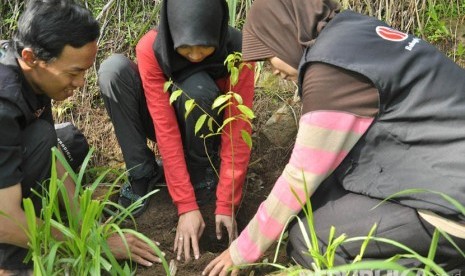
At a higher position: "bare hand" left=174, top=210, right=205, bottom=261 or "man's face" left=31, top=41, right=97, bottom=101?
"man's face" left=31, top=41, right=97, bottom=101

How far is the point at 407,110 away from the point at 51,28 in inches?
49.3

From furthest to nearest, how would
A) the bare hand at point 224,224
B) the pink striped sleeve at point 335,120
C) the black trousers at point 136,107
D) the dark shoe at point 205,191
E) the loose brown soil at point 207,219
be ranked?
1. the dark shoe at point 205,191
2. the black trousers at point 136,107
3. the bare hand at point 224,224
4. the loose brown soil at point 207,219
5. the pink striped sleeve at point 335,120

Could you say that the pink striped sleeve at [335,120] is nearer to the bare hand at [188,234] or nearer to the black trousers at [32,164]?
Answer: the bare hand at [188,234]

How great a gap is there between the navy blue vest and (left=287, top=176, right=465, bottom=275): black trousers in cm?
8

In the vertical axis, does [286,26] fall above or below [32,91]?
above

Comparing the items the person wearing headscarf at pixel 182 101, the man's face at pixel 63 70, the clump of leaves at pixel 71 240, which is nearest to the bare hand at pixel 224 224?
the person wearing headscarf at pixel 182 101

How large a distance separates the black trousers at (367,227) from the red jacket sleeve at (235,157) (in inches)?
14.9

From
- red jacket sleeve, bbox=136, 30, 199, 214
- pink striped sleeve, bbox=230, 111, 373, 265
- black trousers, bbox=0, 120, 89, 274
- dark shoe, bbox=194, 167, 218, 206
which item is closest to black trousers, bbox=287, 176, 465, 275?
pink striped sleeve, bbox=230, 111, 373, 265

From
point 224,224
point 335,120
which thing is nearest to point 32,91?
point 224,224

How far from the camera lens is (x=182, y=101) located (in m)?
2.51

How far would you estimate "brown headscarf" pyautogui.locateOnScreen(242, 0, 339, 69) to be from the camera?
1.92 metres

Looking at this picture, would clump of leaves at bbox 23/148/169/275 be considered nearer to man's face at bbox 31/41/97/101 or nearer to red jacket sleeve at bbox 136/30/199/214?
man's face at bbox 31/41/97/101

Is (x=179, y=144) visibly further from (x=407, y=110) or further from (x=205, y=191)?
(x=407, y=110)

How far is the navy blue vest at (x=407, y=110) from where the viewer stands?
1801 millimetres
